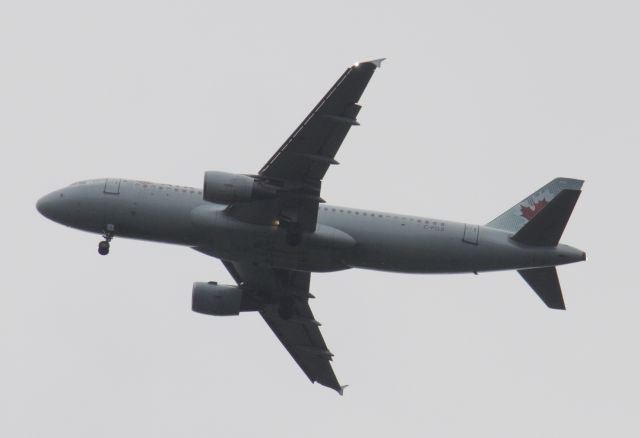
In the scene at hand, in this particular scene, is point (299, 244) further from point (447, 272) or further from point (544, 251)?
point (544, 251)

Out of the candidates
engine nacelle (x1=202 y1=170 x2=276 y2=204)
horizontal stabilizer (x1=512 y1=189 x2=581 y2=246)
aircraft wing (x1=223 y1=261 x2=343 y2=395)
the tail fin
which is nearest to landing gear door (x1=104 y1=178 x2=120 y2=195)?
engine nacelle (x1=202 y1=170 x2=276 y2=204)

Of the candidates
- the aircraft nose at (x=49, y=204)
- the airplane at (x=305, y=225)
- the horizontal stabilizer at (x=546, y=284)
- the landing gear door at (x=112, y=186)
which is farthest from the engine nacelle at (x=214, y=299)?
the horizontal stabilizer at (x=546, y=284)

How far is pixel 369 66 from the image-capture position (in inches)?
2175

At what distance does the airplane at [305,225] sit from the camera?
201 ft

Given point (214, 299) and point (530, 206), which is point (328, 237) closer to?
point (214, 299)

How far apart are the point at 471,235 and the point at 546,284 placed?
15.0ft

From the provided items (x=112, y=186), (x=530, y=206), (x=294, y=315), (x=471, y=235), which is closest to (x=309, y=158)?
(x=471, y=235)

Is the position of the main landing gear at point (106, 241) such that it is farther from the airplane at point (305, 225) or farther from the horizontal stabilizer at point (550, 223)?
the horizontal stabilizer at point (550, 223)

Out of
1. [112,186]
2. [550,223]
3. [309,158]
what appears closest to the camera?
[309,158]

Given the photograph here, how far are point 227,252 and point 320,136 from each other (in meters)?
8.93

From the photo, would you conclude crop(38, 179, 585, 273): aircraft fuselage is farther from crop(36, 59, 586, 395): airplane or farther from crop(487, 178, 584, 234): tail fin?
crop(487, 178, 584, 234): tail fin

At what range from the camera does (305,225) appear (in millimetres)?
62719

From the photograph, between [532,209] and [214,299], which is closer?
[532,209]

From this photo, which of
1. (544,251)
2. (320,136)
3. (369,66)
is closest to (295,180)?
(320,136)
